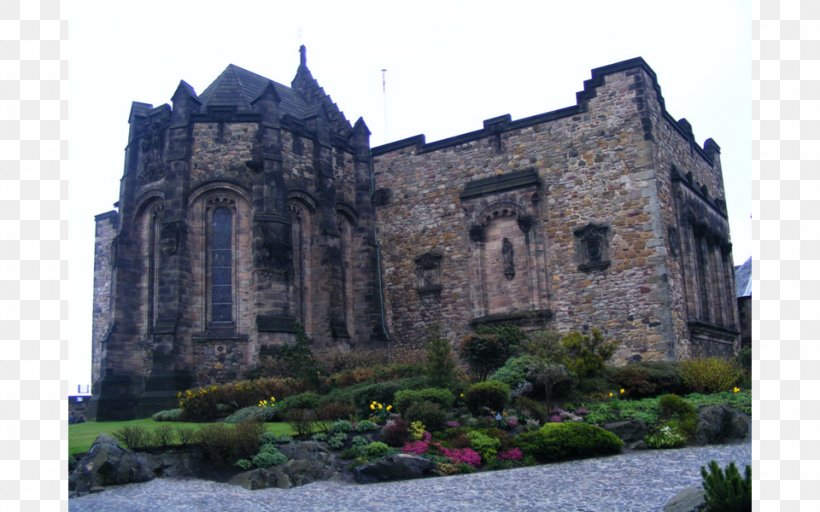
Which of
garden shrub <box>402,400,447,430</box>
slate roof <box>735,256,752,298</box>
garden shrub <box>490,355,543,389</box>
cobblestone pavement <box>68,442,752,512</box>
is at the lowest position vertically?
cobblestone pavement <box>68,442,752,512</box>

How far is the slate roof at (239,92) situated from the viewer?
26.4 metres

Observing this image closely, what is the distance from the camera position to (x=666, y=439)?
13.6 meters

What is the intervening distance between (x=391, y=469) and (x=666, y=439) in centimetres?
495

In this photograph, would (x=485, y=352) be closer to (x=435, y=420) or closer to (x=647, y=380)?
(x=647, y=380)

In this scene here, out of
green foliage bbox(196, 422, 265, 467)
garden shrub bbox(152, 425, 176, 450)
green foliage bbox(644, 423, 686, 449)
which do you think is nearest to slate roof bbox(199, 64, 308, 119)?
garden shrub bbox(152, 425, 176, 450)

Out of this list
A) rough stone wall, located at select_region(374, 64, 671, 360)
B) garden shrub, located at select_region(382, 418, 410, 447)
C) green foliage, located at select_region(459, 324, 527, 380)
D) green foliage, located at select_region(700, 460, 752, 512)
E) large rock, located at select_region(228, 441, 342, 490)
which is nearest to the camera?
green foliage, located at select_region(700, 460, 752, 512)

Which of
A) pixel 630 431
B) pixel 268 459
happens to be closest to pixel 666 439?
pixel 630 431

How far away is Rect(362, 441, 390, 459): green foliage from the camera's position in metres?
13.4

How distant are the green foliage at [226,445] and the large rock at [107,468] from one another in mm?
956

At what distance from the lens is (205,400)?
765 inches

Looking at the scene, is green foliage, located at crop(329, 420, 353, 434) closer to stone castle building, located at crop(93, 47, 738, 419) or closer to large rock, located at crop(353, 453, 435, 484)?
large rock, located at crop(353, 453, 435, 484)

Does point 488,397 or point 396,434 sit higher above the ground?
point 488,397

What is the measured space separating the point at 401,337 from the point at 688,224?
10.2 m

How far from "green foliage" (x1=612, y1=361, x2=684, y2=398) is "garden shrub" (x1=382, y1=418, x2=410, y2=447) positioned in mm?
6586
